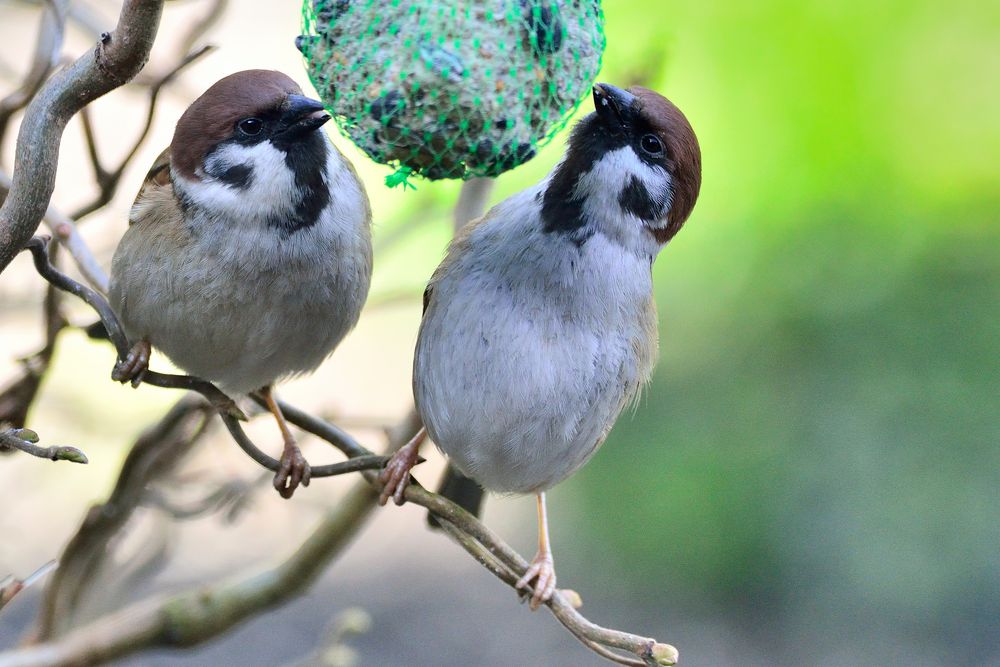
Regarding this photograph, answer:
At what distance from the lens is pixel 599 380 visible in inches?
87.2

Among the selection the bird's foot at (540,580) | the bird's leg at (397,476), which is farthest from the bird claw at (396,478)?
the bird's foot at (540,580)

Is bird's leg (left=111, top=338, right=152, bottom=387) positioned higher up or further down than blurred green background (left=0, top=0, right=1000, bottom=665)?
further down

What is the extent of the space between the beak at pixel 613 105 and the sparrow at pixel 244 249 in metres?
0.49

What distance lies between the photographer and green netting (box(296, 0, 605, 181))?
178 centimetres

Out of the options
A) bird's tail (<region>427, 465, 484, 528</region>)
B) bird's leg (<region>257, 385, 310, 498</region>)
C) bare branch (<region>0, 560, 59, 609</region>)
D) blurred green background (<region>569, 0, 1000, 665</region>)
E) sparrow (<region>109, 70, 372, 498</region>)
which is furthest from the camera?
blurred green background (<region>569, 0, 1000, 665</region>)

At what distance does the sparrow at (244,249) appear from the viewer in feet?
6.61

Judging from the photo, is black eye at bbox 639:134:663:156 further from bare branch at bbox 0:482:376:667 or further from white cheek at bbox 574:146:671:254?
bare branch at bbox 0:482:376:667

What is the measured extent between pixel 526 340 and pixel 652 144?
0.44m

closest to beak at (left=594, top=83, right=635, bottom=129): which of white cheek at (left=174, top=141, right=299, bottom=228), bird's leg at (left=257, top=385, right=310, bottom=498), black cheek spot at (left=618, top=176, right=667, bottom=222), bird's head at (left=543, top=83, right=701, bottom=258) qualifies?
bird's head at (left=543, top=83, right=701, bottom=258)

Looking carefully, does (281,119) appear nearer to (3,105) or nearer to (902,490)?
(3,105)

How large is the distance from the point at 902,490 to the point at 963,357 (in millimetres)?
520

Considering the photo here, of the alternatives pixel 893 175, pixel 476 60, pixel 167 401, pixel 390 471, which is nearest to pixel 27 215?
pixel 476 60

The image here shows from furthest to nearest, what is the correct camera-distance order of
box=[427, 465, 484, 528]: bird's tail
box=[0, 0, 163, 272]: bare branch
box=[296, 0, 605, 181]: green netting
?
box=[427, 465, 484, 528]: bird's tail → box=[296, 0, 605, 181]: green netting → box=[0, 0, 163, 272]: bare branch

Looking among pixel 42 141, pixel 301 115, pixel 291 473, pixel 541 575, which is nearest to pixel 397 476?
pixel 291 473
